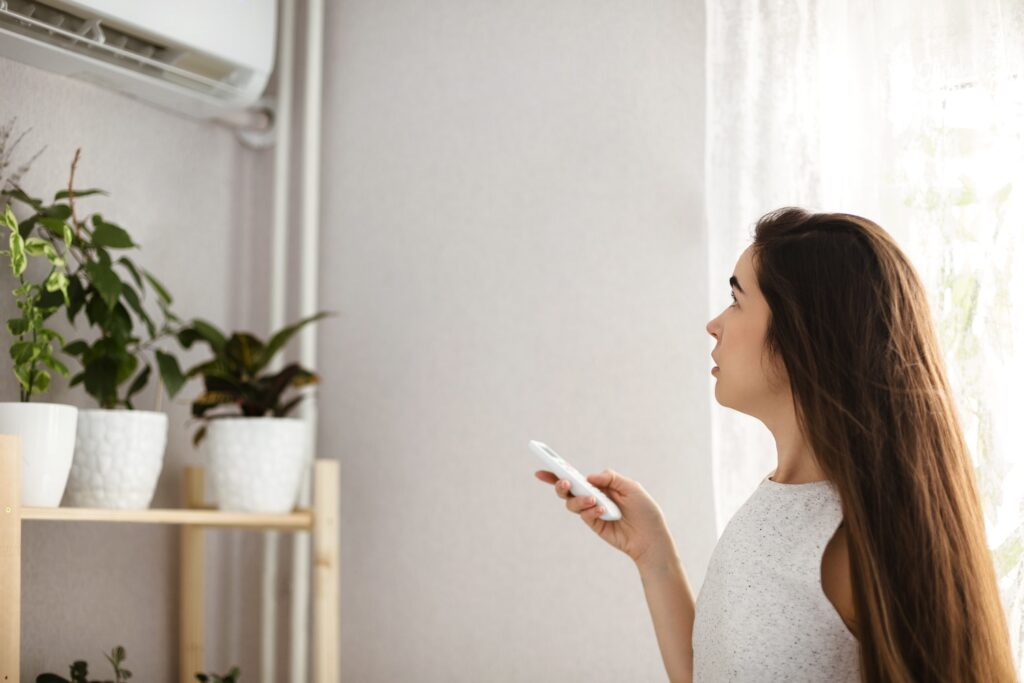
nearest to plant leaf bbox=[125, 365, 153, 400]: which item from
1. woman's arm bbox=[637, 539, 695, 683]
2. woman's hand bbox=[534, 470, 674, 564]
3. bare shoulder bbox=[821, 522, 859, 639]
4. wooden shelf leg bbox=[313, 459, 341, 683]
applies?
wooden shelf leg bbox=[313, 459, 341, 683]

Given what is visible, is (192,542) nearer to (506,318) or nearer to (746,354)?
(506,318)

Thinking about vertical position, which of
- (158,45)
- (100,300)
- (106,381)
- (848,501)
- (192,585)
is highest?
(158,45)

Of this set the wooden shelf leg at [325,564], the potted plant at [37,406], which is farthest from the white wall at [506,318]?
the potted plant at [37,406]

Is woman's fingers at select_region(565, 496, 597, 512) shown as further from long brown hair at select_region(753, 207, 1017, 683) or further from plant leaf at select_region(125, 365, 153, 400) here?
plant leaf at select_region(125, 365, 153, 400)

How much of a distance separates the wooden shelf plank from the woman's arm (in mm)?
626

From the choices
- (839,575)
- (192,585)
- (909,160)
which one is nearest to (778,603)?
(839,575)

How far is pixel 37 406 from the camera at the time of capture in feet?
4.14

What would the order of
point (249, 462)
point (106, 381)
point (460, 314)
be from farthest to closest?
point (460, 314)
point (249, 462)
point (106, 381)

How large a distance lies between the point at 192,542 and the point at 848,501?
1232 millimetres

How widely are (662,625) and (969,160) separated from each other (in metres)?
0.71

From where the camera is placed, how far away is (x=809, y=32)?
135cm

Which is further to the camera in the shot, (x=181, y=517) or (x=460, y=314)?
(x=460, y=314)

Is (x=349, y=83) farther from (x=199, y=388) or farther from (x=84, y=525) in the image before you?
(x=84, y=525)

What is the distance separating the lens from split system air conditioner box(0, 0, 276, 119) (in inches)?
58.0
